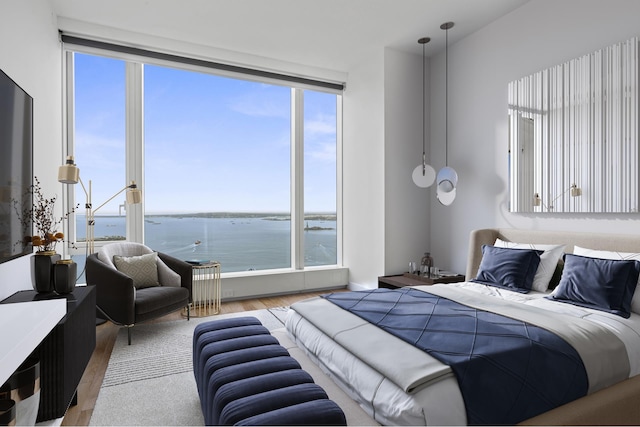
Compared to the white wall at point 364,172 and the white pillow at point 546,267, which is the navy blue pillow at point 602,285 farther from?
the white wall at point 364,172

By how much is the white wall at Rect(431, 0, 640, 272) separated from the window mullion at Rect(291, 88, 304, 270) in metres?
1.72

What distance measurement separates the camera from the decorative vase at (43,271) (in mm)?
2328

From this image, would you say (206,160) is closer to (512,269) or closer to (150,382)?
(150,382)

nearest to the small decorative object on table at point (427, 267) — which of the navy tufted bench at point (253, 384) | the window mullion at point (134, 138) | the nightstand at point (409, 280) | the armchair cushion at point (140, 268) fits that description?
the nightstand at point (409, 280)

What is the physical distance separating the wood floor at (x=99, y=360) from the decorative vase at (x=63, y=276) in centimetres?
63

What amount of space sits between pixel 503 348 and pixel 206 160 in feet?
12.8

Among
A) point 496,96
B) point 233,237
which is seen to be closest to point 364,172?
point 496,96

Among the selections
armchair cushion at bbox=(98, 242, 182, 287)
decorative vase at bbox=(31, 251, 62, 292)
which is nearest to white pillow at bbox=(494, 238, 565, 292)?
armchair cushion at bbox=(98, 242, 182, 287)

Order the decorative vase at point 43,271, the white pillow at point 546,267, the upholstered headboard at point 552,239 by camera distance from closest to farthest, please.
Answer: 1. the decorative vase at point 43,271
2. the upholstered headboard at point 552,239
3. the white pillow at point 546,267

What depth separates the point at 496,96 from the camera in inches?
148

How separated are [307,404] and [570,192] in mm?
2879

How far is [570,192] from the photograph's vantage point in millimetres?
3072

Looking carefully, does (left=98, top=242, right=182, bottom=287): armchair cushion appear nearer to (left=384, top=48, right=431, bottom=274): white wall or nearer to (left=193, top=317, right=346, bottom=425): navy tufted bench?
(left=193, top=317, right=346, bottom=425): navy tufted bench

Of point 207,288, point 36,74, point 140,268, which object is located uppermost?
point 36,74
